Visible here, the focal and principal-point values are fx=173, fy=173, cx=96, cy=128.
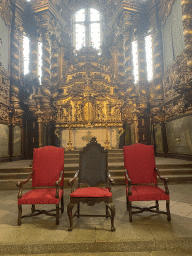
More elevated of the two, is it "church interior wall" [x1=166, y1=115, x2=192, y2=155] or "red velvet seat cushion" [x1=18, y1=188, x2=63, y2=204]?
"church interior wall" [x1=166, y1=115, x2=192, y2=155]

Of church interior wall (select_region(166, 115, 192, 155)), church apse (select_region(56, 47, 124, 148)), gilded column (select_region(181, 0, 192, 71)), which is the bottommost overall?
church interior wall (select_region(166, 115, 192, 155))

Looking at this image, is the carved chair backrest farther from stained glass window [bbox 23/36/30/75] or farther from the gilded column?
stained glass window [bbox 23/36/30/75]

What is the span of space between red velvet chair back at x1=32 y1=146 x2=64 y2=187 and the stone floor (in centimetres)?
59

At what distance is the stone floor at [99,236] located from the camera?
2.19 metres

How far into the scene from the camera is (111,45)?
36.4 ft

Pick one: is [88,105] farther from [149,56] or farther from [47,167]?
[47,167]

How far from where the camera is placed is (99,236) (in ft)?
7.58

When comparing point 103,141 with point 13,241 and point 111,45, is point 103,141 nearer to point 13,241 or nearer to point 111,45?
point 111,45

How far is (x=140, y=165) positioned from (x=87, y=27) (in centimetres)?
1179

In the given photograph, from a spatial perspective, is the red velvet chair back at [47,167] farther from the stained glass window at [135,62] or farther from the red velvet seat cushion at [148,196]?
the stained glass window at [135,62]

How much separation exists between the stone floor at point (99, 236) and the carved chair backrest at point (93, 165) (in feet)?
2.11

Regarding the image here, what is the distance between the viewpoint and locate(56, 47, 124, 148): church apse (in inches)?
367

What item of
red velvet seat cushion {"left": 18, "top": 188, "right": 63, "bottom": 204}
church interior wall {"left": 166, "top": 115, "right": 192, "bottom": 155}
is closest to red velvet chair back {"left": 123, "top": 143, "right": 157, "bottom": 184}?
red velvet seat cushion {"left": 18, "top": 188, "right": 63, "bottom": 204}

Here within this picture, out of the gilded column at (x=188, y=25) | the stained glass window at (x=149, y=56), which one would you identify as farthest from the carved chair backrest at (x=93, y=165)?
the stained glass window at (x=149, y=56)
